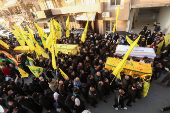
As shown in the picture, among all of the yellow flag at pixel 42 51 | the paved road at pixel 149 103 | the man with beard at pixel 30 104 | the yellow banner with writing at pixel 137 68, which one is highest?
the yellow flag at pixel 42 51

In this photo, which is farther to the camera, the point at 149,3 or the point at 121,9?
the point at 121,9

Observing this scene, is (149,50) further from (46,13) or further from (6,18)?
(6,18)

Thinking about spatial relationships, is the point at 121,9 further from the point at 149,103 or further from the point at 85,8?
the point at 149,103

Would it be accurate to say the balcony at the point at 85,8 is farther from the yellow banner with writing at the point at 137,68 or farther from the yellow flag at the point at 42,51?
the yellow banner with writing at the point at 137,68

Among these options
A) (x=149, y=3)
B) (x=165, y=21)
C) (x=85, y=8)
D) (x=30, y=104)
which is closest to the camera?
(x=30, y=104)

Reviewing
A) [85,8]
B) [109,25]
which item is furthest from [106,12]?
[85,8]

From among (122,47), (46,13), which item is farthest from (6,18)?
(122,47)

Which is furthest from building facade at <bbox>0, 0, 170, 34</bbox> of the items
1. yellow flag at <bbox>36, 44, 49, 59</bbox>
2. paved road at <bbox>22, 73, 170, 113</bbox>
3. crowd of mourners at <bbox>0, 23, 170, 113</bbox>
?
paved road at <bbox>22, 73, 170, 113</bbox>

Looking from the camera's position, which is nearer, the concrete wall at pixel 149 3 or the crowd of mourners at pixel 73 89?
Result: the crowd of mourners at pixel 73 89

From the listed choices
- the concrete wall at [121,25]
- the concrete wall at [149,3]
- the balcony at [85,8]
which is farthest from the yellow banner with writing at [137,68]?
the balcony at [85,8]

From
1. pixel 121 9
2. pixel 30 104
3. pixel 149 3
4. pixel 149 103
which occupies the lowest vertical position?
pixel 149 103

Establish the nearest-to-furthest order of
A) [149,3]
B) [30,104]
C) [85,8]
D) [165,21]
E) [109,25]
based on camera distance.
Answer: [30,104], [149,3], [165,21], [85,8], [109,25]

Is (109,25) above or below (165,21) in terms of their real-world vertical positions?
below

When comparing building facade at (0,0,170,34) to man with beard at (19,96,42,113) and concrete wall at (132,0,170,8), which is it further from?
man with beard at (19,96,42,113)
